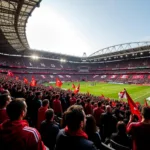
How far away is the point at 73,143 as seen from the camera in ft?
6.77

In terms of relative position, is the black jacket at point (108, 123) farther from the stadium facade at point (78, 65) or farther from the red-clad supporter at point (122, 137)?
the stadium facade at point (78, 65)

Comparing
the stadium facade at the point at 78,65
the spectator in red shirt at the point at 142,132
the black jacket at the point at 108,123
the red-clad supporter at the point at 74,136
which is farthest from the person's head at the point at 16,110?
the stadium facade at the point at 78,65

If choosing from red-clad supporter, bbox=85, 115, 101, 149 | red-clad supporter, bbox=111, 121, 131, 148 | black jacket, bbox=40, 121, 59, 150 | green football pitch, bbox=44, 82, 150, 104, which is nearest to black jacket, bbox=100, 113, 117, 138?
red-clad supporter, bbox=111, 121, 131, 148

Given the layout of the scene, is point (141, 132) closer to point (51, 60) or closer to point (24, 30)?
point (24, 30)

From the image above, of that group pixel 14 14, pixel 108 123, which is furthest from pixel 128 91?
pixel 108 123

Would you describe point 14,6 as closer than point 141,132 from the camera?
No

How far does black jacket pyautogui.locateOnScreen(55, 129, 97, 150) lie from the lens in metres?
2.03

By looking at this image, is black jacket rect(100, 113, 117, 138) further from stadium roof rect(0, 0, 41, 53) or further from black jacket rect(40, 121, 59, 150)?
stadium roof rect(0, 0, 41, 53)

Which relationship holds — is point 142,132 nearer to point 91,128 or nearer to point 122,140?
point 91,128

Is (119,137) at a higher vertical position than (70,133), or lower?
lower

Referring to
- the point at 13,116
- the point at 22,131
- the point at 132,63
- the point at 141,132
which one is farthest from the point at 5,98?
the point at 132,63

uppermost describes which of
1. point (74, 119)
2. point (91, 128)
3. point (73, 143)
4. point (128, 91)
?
point (74, 119)

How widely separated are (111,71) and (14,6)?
6758 cm

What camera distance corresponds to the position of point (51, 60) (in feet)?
283
